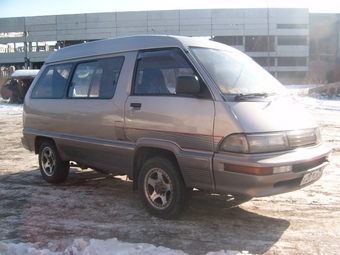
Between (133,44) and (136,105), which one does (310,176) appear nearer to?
(136,105)

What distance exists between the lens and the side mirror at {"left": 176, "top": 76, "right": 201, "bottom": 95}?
4.19m

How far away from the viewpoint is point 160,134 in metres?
4.48

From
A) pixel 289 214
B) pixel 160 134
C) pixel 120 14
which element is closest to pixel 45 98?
pixel 160 134

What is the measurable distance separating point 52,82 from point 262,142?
12.9 ft

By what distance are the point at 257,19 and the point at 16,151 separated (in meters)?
49.7

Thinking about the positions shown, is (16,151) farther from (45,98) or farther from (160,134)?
(160,134)

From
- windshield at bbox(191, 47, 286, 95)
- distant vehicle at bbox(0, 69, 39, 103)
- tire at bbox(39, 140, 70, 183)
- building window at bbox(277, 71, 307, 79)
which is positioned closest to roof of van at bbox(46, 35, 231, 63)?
windshield at bbox(191, 47, 286, 95)

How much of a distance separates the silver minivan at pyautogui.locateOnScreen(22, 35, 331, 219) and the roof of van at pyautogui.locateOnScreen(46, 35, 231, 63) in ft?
0.06

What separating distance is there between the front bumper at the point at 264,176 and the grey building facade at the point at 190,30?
4915cm

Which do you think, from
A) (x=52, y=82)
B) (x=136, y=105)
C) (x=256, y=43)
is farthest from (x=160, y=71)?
(x=256, y=43)

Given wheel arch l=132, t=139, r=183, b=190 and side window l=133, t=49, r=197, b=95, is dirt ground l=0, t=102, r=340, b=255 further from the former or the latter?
side window l=133, t=49, r=197, b=95

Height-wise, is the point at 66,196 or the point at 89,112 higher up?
the point at 89,112

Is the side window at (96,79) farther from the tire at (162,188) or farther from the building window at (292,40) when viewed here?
the building window at (292,40)

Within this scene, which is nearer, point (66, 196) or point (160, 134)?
point (160, 134)
